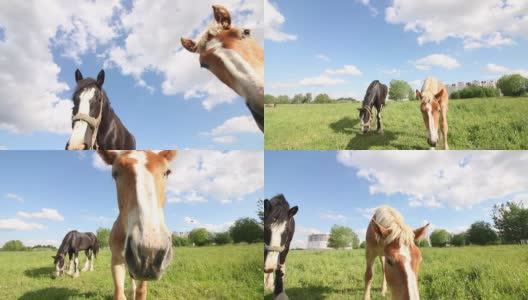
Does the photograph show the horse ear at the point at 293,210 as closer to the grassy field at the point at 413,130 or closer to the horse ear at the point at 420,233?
the grassy field at the point at 413,130

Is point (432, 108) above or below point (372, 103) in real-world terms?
below

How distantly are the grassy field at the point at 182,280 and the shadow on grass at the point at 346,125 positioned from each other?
327 cm

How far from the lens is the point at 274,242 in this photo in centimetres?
405

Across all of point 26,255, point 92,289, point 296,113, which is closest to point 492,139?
point 296,113

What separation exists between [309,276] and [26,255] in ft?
21.0

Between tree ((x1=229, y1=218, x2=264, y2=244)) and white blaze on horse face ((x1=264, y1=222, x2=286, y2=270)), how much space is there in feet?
4.63

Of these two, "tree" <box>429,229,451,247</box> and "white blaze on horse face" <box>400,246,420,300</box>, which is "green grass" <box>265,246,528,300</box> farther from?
"tree" <box>429,229,451,247</box>

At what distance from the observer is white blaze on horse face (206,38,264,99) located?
2252mm

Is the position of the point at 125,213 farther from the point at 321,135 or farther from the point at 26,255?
the point at 26,255

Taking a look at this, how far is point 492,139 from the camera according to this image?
5.30m

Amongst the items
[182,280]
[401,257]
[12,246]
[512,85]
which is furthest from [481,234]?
[12,246]

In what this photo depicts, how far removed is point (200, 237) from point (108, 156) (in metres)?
3.52

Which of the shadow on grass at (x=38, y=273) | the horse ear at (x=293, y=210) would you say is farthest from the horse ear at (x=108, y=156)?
the shadow on grass at (x=38, y=273)

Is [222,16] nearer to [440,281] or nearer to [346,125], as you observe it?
[440,281]
